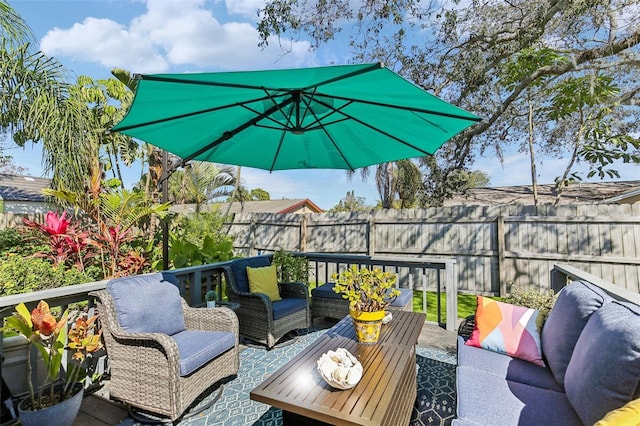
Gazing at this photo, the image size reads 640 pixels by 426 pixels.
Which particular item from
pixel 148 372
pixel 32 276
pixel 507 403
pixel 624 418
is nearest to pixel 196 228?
pixel 32 276

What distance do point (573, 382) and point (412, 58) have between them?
6.92m

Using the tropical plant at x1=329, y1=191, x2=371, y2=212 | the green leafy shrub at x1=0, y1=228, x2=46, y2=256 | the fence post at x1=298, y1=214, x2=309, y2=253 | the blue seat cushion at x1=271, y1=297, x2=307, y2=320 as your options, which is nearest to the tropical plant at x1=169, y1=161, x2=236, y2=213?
the fence post at x1=298, y1=214, x2=309, y2=253

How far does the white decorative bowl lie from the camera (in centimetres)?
158

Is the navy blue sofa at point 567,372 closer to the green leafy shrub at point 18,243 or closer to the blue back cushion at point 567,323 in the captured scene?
the blue back cushion at point 567,323

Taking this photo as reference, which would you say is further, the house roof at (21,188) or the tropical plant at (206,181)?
the house roof at (21,188)

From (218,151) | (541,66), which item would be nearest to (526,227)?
(541,66)

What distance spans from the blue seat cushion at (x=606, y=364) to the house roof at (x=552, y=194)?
8.83 meters

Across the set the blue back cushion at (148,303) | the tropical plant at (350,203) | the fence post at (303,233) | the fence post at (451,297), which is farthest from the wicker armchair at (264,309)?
the tropical plant at (350,203)

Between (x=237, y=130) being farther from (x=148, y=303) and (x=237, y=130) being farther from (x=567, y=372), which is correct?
(x=567, y=372)

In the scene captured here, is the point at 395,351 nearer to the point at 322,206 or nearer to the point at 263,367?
the point at 263,367

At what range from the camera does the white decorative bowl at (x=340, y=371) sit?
158cm

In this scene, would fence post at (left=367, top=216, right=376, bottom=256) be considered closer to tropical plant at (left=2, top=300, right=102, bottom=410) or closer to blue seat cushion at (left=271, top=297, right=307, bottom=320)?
blue seat cushion at (left=271, top=297, right=307, bottom=320)

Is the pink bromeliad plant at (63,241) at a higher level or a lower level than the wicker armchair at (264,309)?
higher

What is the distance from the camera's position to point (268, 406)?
8.14ft
